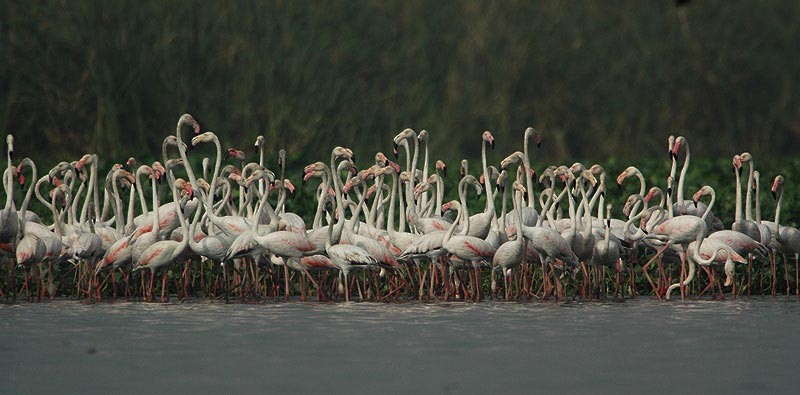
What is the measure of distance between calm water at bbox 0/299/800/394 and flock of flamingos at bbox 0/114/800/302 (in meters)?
0.53

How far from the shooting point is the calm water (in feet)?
34.2

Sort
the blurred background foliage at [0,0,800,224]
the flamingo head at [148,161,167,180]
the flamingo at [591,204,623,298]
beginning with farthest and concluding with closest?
the blurred background foliage at [0,0,800,224] → the flamingo head at [148,161,167,180] → the flamingo at [591,204,623,298]

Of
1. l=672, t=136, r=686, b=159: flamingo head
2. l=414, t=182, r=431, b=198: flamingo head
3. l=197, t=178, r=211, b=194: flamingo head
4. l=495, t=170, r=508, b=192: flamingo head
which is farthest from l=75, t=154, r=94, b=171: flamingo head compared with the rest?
l=672, t=136, r=686, b=159: flamingo head

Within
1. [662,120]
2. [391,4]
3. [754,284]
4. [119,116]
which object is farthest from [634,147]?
[754,284]

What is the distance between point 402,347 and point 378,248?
3.73 meters

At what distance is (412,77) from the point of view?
3042cm

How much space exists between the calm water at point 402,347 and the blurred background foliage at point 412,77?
17.5 ft

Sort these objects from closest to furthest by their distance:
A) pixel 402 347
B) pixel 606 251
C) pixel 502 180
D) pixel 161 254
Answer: pixel 402 347, pixel 161 254, pixel 606 251, pixel 502 180

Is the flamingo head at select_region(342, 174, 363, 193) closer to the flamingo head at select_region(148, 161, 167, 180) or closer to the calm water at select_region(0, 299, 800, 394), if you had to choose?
the calm water at select_region(0, 299, 800, 394)

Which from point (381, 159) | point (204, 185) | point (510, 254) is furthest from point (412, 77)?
point (510, 254)

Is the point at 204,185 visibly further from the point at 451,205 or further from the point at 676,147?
the point at 676,147


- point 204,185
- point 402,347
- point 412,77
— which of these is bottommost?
point 402,347

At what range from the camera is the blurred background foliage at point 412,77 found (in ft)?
81.7

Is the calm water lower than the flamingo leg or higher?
lower
